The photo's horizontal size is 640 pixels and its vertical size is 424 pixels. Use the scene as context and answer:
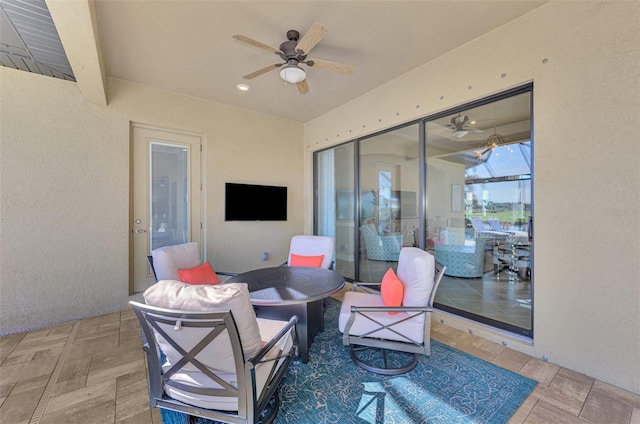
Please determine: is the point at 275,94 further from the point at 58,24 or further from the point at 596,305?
the point at 596,305

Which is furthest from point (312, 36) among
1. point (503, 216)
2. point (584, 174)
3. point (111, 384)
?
point (111, 384)

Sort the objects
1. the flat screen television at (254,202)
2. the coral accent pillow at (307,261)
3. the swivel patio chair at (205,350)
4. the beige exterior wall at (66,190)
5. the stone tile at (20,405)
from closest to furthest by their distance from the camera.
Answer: the swivel patio chair at (205,350)
the stone tile at (20,405)
the beige exterior wall at (66,190)
the coral accent pillow at (307,261)
the flat screen television at (254,202)

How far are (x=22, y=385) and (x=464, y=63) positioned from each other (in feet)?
16.3

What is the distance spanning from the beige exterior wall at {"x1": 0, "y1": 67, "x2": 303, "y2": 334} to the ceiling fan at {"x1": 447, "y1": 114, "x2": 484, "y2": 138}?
3605 millimetres

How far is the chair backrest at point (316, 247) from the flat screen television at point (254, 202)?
1.29 m

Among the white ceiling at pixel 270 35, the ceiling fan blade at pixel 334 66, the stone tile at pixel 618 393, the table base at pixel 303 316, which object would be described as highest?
the white ceiling at pixel 270 35

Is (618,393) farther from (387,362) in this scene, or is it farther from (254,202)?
(254,202)

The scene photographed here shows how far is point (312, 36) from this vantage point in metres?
2.17

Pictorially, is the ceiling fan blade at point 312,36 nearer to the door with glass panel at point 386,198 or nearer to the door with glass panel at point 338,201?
the door with glass panel at point 386,198

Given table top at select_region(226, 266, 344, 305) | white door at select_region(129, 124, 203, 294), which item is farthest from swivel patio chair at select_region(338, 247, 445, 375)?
white door at select_region(129, 124, 203, 294)

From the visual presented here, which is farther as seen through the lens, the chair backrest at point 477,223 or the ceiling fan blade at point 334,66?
the chair backrest at point 477,223

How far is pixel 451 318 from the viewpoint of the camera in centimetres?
297

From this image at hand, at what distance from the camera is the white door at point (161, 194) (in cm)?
369

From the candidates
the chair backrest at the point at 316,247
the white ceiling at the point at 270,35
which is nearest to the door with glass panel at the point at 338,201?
the chair backrest at the point at 316,247
